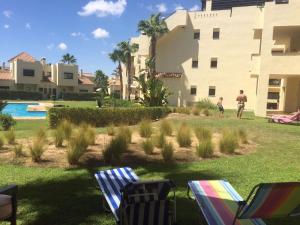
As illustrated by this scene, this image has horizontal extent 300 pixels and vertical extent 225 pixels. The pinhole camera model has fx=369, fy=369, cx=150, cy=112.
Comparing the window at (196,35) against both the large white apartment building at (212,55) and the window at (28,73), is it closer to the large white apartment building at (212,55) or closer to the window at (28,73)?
the large white apartment building at (212,55)

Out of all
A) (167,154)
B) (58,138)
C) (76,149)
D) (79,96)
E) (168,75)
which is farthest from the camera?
(79,96)

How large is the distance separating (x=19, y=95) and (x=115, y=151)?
55171mm

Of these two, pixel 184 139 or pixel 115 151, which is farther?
pixel 184 139

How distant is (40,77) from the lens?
228ft

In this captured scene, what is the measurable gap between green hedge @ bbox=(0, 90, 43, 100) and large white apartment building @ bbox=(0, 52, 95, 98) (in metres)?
3.83

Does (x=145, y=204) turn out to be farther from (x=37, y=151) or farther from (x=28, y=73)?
(x=28, y=73)

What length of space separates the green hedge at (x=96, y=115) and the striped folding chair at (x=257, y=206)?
13.8 metres

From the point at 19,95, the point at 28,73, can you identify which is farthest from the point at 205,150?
the point at 28,73

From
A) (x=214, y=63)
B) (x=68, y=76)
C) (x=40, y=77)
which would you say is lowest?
(x=40, y=77)

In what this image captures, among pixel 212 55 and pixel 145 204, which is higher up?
pixel 212 55

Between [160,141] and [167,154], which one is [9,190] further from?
[160,141]

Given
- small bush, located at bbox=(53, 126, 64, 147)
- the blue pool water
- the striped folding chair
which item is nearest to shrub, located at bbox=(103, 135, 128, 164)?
small bush, located at bbox=(53, 126, 64, 147)

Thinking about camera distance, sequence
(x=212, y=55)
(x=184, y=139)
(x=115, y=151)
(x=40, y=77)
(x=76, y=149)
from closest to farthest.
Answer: (x=76, y=149) < (x=115, y=151) < (x=184, y=139) < (x=212, y=55) < (x=40, y=77)

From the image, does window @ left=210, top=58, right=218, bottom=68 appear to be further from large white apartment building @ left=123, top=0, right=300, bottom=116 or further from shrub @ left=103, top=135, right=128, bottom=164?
shrub @ left=103, top=135, right=128, bottom=164
